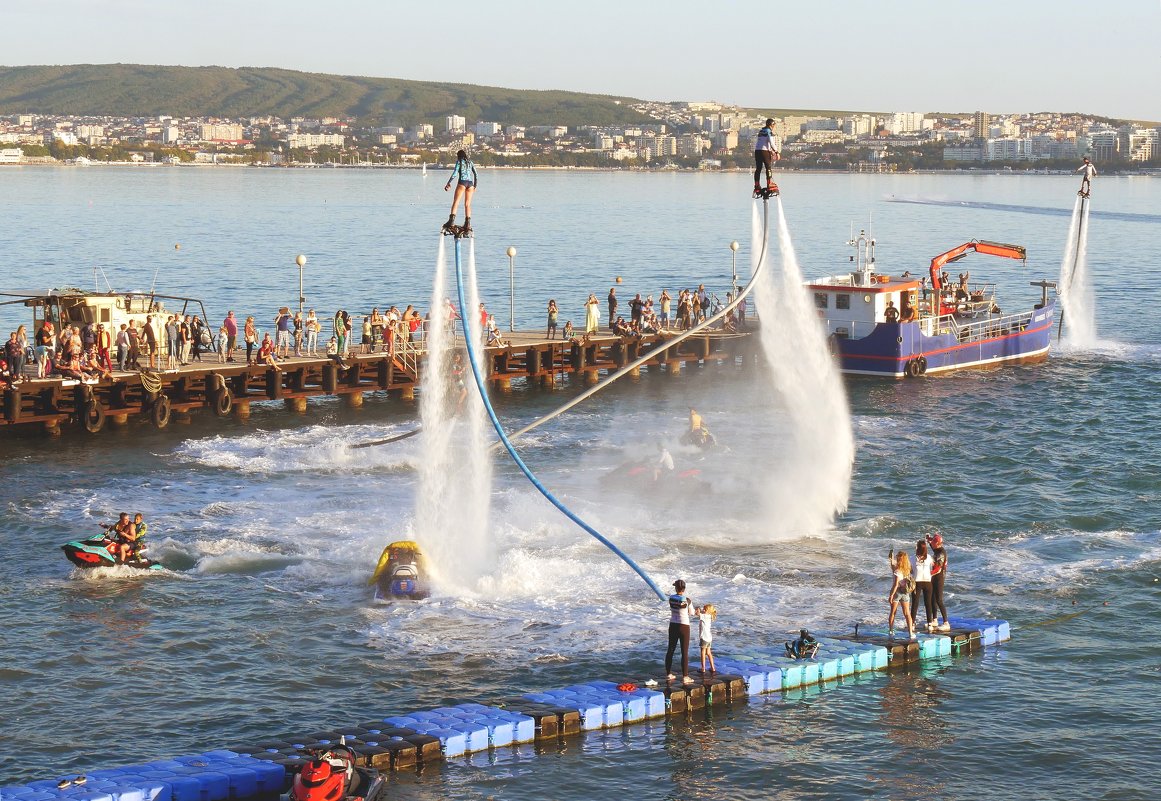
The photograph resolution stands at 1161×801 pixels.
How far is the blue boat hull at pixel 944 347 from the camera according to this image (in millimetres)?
67438

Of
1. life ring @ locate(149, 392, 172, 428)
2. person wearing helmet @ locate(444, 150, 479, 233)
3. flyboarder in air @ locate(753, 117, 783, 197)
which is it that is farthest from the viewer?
life ring @ locate(149, 392, 172, 428)

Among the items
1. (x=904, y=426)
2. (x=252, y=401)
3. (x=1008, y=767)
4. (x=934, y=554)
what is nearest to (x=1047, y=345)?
(x=904, y=426)

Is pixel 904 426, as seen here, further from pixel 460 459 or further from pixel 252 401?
pixel 252 401

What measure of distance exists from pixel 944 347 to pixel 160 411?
34433mm

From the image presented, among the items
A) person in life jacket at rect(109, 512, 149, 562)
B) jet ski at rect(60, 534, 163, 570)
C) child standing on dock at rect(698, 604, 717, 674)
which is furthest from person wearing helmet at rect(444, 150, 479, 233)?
jet ski at rect(60, 534, 163, 570)

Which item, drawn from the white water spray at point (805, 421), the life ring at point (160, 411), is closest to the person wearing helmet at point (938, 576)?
the white water spray at point (805, 421)

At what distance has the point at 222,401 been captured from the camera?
2191 inches

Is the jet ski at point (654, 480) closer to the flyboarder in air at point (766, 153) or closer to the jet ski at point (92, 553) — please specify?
the jet ski at point (92, 553)

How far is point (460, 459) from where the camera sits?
46438 mm

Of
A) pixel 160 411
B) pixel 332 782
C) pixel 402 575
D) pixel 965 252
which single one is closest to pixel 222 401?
pixel 160 411

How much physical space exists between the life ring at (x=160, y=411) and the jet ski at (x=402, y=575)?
71.3 feet

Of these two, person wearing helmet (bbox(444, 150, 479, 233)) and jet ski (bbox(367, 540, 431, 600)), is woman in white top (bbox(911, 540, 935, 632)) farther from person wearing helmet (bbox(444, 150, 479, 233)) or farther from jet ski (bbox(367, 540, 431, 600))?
person wearing helmet (bbox(444, 150, 479, 233))

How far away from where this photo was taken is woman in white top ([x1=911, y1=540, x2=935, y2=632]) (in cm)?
3045

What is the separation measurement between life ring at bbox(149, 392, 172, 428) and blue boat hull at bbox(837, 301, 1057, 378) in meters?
28.9
